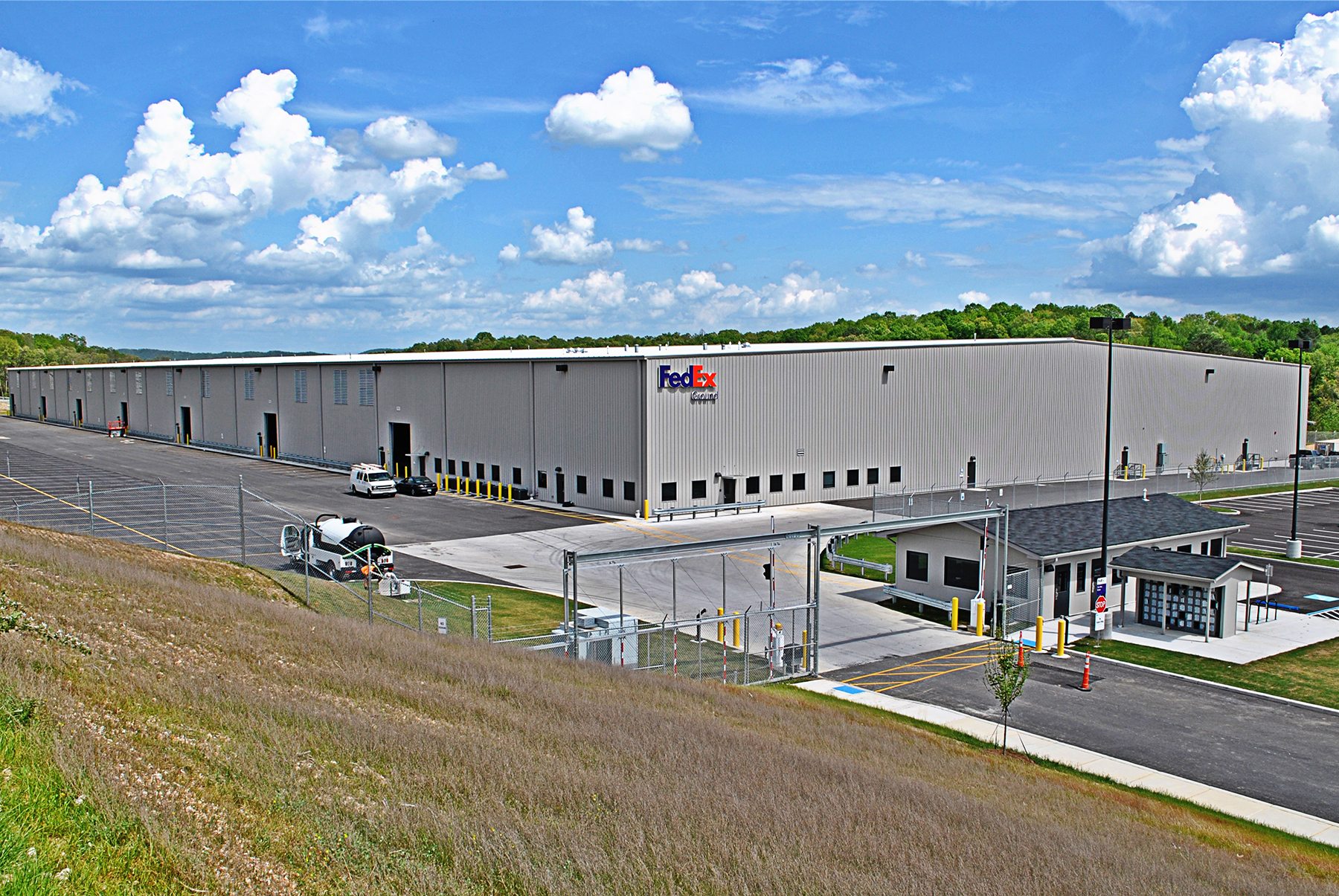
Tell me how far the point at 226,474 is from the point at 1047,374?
56.5 meters

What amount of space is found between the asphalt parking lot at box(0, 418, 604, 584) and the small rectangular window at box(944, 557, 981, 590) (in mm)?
15441

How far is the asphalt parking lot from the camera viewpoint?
4769 cm

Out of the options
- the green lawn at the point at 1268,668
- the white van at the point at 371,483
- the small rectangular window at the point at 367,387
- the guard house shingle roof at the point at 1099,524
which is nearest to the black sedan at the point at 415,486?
the white van at the point at 371,483

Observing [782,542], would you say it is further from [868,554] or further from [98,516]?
[98,516]

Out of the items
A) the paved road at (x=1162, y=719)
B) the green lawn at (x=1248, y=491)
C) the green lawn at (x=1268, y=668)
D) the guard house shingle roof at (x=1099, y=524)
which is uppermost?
the guard house shingle roof at (x=1099, y=524)

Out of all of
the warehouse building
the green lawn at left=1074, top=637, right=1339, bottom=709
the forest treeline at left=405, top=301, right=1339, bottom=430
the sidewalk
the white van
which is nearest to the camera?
the sidewalk

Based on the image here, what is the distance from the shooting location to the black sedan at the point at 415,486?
5906 cm

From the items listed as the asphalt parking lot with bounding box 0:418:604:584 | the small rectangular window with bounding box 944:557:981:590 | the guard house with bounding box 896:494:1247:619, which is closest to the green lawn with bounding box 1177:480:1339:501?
the guard house with bounding box 896:494:1247:619

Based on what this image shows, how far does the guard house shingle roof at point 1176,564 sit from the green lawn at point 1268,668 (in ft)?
9.34

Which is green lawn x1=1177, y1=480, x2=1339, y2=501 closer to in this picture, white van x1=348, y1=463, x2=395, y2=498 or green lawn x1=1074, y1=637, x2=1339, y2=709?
green lawn x1=1074, y1=637, x2=1339, y2=709

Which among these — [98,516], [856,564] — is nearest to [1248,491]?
[856,564]

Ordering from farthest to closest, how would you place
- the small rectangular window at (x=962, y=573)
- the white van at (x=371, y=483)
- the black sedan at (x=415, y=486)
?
the black sedan at (x=415, y=486), the white van at (x=371, y=483), the small rectangular window at (x=962, y=573)

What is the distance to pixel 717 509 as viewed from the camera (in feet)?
173

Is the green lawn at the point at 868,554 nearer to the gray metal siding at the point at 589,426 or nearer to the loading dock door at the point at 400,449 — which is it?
the gray metal siding at the point at 589,426
